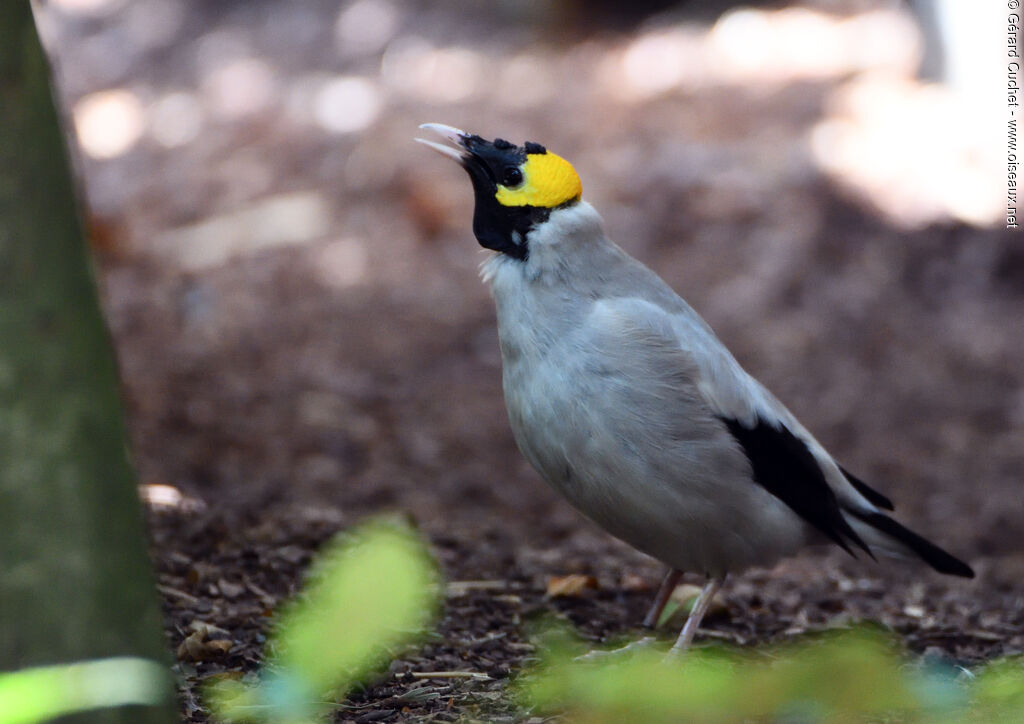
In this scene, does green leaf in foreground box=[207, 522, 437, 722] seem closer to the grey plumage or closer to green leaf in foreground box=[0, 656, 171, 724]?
green leaf in foreground box=[0, 656, 171, 724]

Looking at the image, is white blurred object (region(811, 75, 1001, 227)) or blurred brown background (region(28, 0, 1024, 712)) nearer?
blurred brown background (region(28, 0, 1024, 712))

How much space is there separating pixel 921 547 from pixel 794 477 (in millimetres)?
789

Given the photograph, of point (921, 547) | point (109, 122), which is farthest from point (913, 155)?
point (109, 122)

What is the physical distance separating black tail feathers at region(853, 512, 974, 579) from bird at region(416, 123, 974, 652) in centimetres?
38

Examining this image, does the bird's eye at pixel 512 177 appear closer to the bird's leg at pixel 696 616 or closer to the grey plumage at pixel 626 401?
the grey plumage at pixel 626 401

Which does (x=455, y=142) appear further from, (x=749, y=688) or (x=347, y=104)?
(x=347, y=104)

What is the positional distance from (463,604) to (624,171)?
274 inches

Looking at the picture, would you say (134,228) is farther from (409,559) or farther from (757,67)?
(409,559)

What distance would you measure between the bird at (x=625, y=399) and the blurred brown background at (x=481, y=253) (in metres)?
1.43

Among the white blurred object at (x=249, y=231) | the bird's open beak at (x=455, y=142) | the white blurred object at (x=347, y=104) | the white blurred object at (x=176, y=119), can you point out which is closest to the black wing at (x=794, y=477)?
the bird's open beak at (x=455, y=142)

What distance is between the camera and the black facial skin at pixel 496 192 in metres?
4.09

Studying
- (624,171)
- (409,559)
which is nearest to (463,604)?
(409,559)

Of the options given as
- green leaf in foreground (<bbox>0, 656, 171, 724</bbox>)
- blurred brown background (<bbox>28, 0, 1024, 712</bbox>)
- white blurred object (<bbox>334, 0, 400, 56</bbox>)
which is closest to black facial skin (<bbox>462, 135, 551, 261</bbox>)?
blurred brown background (<bbox>28, 0, 1024, 712</bbox>)

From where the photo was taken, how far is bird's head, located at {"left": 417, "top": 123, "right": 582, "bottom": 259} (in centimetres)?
407
